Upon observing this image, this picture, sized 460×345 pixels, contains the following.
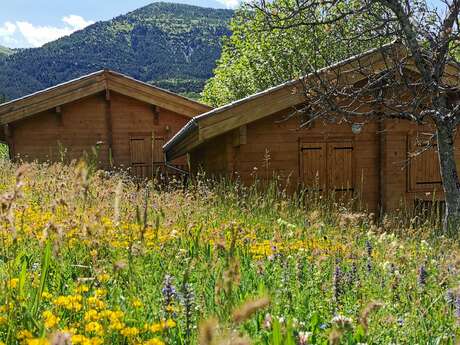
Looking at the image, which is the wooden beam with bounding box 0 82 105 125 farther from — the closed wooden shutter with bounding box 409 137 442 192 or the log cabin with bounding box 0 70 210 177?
the closed wooden shutter with bounding box 409 137 442 192

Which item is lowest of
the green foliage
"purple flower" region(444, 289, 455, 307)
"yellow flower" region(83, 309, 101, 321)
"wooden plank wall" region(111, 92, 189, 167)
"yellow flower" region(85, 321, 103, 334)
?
"purple flower" region(444, 289, 455, 307)

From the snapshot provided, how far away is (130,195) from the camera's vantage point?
654 centimetres

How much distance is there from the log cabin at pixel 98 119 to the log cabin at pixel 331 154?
5464 mm

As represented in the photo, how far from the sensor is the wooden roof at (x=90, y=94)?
16.5m

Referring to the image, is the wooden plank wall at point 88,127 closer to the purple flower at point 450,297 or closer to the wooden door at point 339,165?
the wooden door at point 339,165

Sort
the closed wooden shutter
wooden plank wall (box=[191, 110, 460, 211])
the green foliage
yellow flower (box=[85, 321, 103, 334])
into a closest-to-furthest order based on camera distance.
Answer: yellow flower (box=[85, 321, 103, 334])
wooden plank wall (box=[191, 110, 460, 211])
the closed wooden shutter
the green foliage

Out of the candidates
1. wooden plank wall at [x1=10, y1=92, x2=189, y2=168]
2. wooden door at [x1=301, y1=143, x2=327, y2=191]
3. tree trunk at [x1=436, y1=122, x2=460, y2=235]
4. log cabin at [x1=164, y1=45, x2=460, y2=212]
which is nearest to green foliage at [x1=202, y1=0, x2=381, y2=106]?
wooden plank wall at [x1=10, y1=92, x2=189, y2=168]

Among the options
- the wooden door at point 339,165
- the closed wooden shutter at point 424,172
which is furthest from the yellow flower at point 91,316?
the closed wooden shutter at point 424,172

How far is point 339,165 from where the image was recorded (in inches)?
472

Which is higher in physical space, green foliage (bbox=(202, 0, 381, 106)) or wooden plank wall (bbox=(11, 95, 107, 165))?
green foliage (bbox=(202, 0, 381, 106))

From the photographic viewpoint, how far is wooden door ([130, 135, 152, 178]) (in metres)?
18.0

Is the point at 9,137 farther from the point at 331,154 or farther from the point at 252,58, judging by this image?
the point at 252,58

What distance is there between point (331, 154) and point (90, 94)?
8.85m

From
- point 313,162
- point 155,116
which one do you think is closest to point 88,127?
point 155,116
